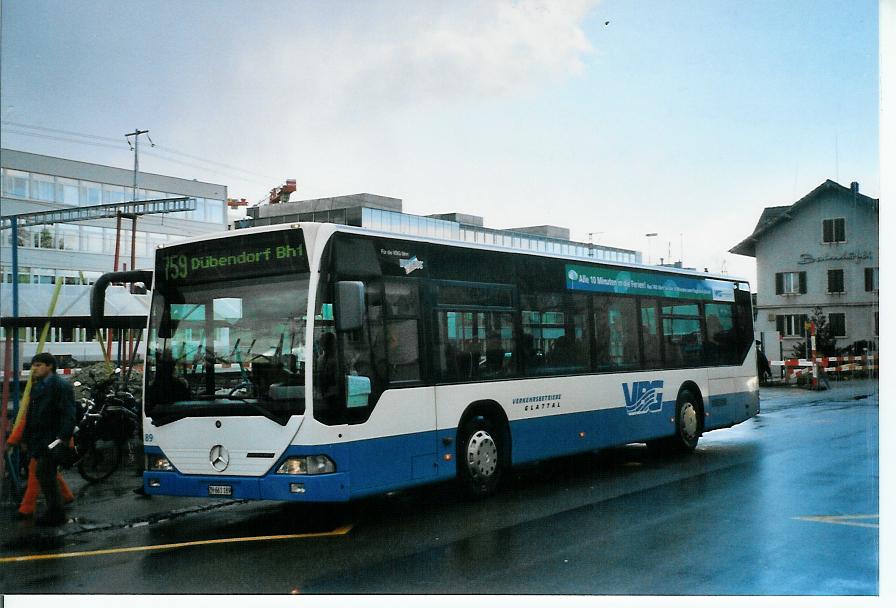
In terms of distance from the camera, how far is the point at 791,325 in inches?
563

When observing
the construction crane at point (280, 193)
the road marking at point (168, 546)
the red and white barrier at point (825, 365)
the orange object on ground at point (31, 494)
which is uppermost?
the construction crane at point (280, 193)

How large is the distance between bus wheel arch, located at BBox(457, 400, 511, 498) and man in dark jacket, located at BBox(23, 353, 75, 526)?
406cm

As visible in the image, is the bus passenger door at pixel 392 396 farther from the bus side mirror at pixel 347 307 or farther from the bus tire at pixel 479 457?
the bus tire at pixel 479 457

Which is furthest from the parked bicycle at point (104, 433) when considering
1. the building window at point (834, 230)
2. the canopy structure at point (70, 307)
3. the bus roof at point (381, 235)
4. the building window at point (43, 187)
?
the building window at point (834, 230)

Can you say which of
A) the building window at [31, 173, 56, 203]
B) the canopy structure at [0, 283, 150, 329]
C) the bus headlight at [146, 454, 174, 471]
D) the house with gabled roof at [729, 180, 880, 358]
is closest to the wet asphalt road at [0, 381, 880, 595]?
the bus headlight at [146, 454, 174, 471]

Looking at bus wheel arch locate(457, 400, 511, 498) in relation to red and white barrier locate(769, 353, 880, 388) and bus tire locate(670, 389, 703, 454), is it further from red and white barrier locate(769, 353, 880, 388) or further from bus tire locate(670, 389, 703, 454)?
bus tire locate(670, 389, 703, 454)

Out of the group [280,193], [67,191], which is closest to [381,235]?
[280,193]

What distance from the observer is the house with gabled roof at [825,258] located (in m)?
7.90

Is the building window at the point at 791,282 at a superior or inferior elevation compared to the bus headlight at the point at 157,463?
superior

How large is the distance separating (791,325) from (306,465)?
355 inches

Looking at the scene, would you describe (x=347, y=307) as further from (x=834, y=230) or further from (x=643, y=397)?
(x=643, y=397)

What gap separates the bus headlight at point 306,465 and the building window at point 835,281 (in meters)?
5.37

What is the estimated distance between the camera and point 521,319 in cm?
1084

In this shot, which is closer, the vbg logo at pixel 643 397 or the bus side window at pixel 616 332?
the bus side window at pixel 616 332
